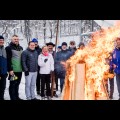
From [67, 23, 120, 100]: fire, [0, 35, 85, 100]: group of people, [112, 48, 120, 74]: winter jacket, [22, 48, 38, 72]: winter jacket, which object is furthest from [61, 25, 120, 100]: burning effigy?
[22, 48, 38, 72]: winter jacket

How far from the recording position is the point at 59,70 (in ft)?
31.6

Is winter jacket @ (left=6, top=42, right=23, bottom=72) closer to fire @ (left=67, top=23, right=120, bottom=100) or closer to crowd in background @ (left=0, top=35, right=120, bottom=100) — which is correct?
crowd in background @ (left=0, top=35, right=120, bottom=100)

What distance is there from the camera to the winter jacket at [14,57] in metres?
8.42

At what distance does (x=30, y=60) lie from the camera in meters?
8.77

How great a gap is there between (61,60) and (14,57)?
1497 mm

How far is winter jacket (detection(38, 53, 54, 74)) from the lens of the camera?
9.16 meters

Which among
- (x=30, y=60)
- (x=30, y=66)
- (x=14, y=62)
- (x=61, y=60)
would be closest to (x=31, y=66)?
(x=30, y=66)

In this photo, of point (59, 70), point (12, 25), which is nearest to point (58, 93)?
point (59, 70)

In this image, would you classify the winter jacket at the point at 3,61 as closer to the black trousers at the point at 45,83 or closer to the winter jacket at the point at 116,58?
the black trousers at the point at 45,83

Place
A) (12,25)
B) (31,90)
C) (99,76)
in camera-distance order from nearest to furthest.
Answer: (99,76) < (31,90) < (12,25)

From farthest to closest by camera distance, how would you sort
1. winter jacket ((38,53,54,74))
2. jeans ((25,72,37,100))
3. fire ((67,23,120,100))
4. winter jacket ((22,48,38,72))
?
winter jacket ((38,53,54,74)), jeans ((25,72,37,100)), winter jacket ((22,48,38,72)), fire ((67,23,120,100))

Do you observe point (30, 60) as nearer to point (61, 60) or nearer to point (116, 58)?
point (61, 60)
